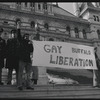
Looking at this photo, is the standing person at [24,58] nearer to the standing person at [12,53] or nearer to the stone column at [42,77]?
the standing person at [12,53]

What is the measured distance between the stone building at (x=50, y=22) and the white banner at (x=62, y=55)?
1424 centimetres

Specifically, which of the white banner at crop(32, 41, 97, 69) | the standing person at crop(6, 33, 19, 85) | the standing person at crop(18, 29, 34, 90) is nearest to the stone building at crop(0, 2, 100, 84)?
the white banner at crop(32, 41, 97, 69)

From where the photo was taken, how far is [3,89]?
6145 millimetres

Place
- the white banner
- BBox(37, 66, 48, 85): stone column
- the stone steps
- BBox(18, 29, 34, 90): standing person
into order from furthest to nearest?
BBox(37, 66, 48, 85): stone column → the white banner → BBox(18, 29, 34, 90): standing person → the stone steps

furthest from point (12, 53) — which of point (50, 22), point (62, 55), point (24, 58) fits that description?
point (50, 22)

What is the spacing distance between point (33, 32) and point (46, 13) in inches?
253

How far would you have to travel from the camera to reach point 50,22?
27.4 m

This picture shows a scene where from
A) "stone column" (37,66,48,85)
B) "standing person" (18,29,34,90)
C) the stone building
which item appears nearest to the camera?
"standing person" (18,29,34,90)

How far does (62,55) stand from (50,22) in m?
20.4

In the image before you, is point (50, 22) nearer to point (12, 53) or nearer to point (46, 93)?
point (12, 53)

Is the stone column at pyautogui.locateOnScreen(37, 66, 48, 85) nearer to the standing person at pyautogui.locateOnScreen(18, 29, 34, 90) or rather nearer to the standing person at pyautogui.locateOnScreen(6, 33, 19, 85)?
the standing person at pyautogui.locateOnScreen(6, 33, 19, 85)

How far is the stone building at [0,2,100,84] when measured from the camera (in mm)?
23453

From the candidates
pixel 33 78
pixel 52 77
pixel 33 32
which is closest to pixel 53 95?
pixel 33 78

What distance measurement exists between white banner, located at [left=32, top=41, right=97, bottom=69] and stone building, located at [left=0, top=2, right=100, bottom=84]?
14.2m
